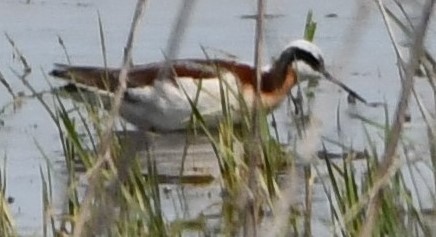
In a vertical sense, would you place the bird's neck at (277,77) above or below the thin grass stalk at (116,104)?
below

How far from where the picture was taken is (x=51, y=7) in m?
10.3

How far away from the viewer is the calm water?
758cm

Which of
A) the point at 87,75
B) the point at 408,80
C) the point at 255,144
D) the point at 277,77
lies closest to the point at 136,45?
the point at 277,77

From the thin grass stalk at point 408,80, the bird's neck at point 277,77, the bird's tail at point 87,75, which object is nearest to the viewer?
the thin grass stalk at point 408,80

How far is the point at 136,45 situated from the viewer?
944cm

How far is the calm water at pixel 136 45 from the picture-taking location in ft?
24.9

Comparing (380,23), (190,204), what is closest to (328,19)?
(380,23)

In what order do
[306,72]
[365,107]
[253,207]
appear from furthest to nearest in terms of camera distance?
[306,72] → [365,107] → [253,207]

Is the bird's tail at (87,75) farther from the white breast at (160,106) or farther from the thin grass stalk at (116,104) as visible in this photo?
the thin grass stalk at (116,104)

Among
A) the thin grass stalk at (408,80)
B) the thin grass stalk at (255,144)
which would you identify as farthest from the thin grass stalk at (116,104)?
the thin grass stalk at (408,80)

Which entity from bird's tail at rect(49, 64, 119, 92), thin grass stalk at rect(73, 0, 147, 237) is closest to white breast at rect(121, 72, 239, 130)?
bird's tail at rect(49, 64, 119, 92)

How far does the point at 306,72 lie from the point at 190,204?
3.29 m

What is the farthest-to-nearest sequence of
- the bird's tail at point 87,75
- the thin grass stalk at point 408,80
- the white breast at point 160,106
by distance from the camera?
the white breast at point 160,106
the bird's tail at point 87,75
the thin grass stalk at point 408,80

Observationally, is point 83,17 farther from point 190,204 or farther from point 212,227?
point 212,227
